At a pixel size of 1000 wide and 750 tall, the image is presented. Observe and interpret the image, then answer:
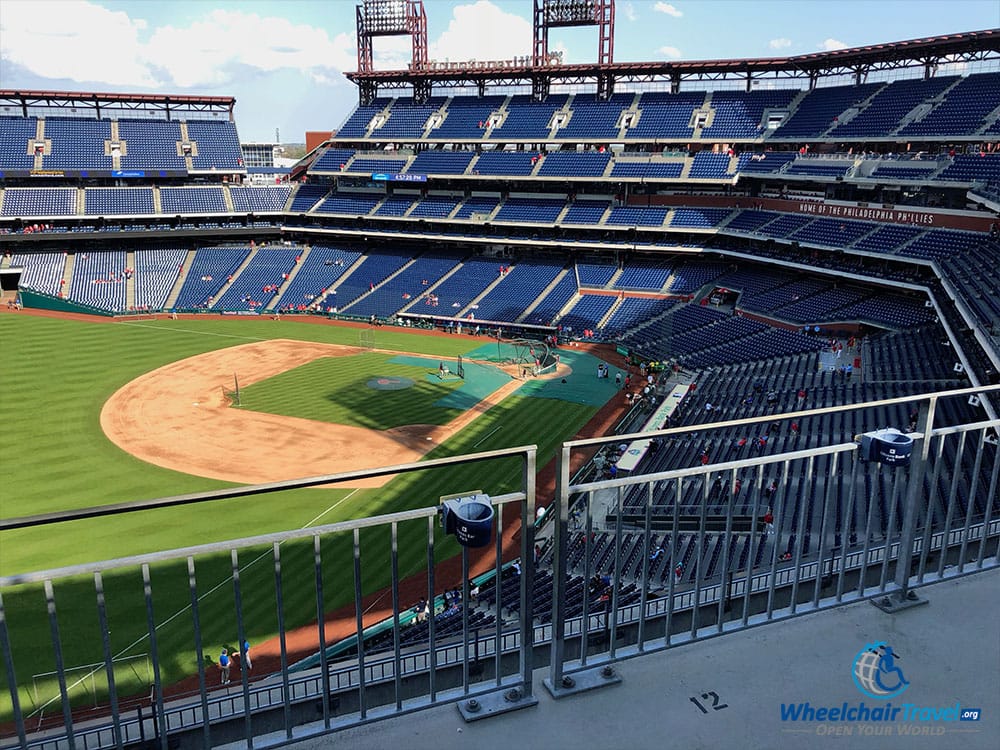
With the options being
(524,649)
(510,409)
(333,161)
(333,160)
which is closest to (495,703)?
(524,649)

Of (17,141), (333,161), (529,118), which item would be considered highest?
(529,118)

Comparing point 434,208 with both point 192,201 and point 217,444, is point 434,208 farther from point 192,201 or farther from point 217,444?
point 217,444

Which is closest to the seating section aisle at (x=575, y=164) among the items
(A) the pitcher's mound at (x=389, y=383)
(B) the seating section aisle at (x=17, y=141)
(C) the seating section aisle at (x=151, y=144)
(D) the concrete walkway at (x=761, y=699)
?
(A) the pitcher's mound at (x=389, y=383)

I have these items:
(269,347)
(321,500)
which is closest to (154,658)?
(321,500)

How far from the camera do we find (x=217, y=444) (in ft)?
98.8

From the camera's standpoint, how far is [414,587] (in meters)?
20.1

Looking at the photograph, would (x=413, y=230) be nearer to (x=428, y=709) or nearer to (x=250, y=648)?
(x=250, y=648)

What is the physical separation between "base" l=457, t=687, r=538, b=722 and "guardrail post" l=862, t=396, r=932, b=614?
3.10 meters

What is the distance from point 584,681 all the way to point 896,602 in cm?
280

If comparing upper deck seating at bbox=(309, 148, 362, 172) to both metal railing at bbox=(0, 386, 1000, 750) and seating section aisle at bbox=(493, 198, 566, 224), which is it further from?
metal railing at bbox=(0, 386, 1000, 750)

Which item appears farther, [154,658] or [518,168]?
[518,168]

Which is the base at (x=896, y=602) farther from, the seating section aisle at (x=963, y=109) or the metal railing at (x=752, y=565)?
the seating section aisle at (x=963, y=109)

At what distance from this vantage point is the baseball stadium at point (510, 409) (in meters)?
4.66

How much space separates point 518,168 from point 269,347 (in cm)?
2869
